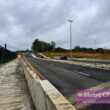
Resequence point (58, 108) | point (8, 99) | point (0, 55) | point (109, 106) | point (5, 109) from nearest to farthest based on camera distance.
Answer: point (58, 108) < point (109, 106) < point (5, 109) < point (8, 99) < point (0, 55)

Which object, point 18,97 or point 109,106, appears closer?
point 109,106

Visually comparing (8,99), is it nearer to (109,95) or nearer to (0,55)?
(109,95)

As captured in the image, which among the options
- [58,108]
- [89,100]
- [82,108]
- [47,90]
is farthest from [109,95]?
[58,108]

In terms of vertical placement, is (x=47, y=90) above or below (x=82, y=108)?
above

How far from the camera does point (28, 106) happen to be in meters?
15.0

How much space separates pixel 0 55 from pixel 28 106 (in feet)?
168

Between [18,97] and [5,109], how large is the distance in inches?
158

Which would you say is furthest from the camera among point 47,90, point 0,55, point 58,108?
point 0,55

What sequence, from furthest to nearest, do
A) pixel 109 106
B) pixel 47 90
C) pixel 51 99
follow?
1. pixel 109 106
2. pixel 47 90
3. pixel 51 99

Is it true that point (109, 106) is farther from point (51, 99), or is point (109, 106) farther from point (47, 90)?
point (51, 99)

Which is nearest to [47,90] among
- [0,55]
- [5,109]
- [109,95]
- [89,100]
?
[89,100]

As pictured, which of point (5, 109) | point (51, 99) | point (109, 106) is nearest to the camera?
point (51, 99)

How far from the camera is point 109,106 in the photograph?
33.8ft

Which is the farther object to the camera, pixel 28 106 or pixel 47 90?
Result: pixel 28 106
